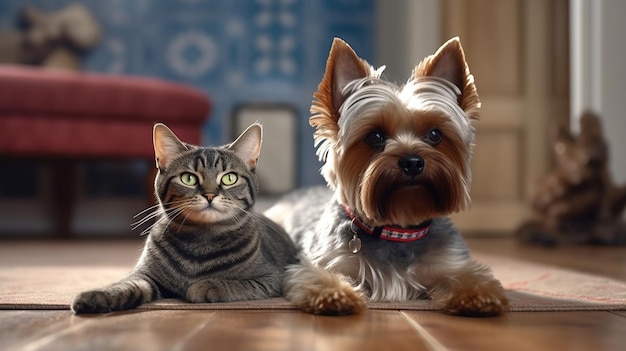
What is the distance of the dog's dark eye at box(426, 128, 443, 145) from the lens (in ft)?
5.90

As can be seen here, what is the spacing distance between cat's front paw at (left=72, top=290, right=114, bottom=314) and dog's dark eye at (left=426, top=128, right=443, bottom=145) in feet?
2.97

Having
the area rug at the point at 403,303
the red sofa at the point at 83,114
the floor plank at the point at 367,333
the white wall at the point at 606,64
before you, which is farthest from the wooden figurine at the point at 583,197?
the floor plank at the point at 367,333

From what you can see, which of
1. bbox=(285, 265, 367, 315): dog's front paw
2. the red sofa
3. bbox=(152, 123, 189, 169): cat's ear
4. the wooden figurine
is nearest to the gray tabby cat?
bbox=(152, 123, 189, 169): cat's ear

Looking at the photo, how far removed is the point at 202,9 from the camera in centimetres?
564

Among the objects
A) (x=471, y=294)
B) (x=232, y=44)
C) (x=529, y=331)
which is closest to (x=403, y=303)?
(x=471, y=294)

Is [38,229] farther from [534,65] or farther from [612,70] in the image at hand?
[612,70]

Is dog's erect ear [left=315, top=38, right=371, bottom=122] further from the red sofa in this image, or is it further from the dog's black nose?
the red sofa

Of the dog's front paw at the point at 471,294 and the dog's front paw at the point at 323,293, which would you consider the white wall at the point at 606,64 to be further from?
the dog's front paw at the point at 323,293

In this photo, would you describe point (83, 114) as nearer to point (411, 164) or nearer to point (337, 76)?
point (337, 76)

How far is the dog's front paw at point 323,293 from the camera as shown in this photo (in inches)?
65.7

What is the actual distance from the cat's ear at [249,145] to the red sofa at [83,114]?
2.48 metres

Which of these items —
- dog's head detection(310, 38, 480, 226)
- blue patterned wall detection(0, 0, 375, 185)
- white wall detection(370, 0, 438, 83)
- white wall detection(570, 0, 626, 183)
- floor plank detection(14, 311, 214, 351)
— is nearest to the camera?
floor plank detection(14, 311, 214, 351)

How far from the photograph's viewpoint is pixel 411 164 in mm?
1690

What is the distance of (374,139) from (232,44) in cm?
408
